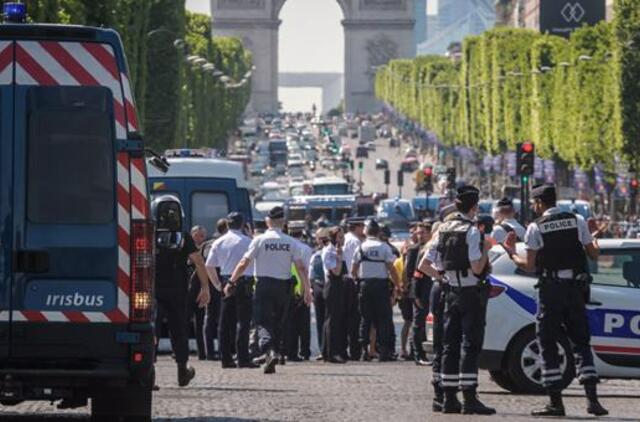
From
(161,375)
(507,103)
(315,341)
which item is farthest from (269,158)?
(161,375)

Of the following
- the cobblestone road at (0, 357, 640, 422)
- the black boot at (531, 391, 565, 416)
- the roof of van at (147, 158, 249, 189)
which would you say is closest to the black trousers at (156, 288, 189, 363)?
the cobblestone road at (0, 357, 640, 422)

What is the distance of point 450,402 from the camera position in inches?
651

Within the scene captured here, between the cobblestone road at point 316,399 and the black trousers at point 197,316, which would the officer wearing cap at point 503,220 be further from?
the black trousers at point 197,316

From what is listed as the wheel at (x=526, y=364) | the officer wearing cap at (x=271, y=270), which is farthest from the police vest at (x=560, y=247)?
the officer wearing cap at (x=271, y=270)

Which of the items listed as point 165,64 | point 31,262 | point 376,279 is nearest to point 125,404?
point 31,262

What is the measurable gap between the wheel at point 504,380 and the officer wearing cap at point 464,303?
2414mm

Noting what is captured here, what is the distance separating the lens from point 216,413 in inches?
636

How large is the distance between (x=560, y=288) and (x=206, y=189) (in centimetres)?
1450

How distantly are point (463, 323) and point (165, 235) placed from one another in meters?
2.74

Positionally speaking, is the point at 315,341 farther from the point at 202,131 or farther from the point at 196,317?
the point at 202,131

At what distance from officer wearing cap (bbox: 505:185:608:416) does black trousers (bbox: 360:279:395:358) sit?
9.41 m

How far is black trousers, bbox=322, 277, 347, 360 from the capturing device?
26562mm

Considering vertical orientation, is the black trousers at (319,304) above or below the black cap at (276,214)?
below

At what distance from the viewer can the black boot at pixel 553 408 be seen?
642 inches
